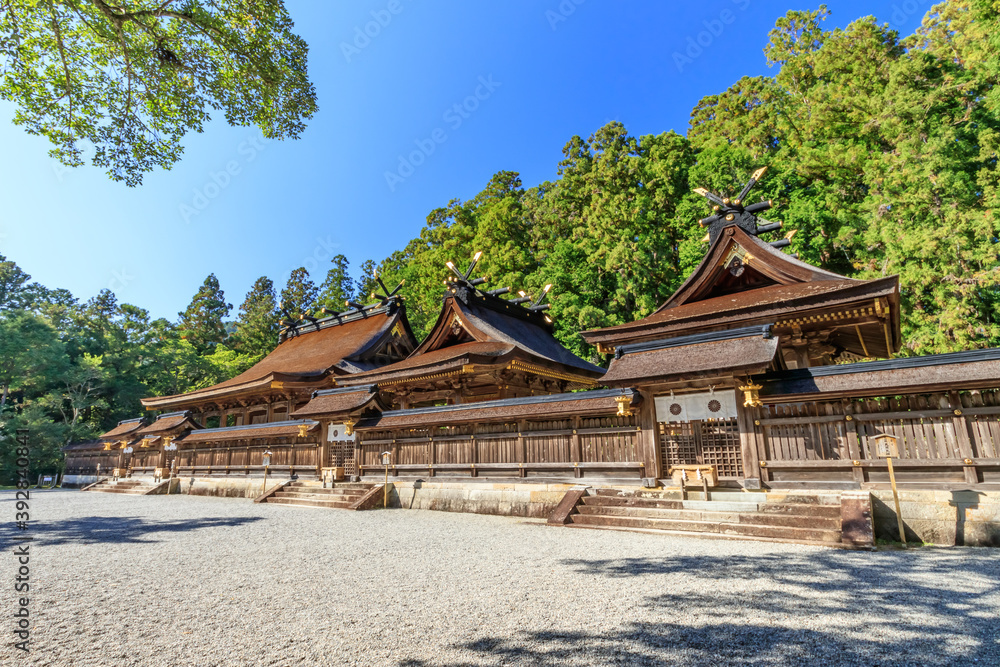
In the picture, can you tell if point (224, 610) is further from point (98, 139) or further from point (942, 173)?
point (942, 173)

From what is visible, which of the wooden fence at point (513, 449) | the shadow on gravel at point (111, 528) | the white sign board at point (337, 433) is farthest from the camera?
the white sign board at point (337, 433)

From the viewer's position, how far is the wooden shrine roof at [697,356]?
32.8 feet

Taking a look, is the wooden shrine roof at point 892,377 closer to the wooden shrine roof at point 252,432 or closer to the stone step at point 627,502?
the stone step at point 627,502

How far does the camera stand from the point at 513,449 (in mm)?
13523

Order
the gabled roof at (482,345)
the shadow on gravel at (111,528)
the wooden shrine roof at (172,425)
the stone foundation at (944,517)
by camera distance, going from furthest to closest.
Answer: the wooden shrine roof at (172,425), the gabled roof at (482,345), the shadow on gravel at (111,528), the stone foundation at (944,517)

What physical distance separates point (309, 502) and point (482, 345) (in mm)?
7760

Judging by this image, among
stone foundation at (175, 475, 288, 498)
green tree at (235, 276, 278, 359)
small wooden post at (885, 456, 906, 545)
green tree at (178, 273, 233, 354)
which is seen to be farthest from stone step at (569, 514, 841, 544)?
green tree at (178, 273, 233, 354)

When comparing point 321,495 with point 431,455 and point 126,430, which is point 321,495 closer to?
point 431,455

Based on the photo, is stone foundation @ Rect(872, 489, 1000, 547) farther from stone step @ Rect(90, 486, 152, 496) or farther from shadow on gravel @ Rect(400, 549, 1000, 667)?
stone step @ Rect(90, 486, 152, 496)

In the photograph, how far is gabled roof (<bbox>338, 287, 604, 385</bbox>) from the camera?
16125 millimetres

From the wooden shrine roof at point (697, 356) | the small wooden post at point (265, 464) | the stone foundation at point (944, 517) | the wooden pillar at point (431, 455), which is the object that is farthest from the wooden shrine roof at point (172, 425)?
the stone foundation at point (944, 517)

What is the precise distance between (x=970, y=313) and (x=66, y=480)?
50553 millimetres

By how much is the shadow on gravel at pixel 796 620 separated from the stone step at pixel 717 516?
1.90 meters

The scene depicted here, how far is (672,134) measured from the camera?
32.8 m
